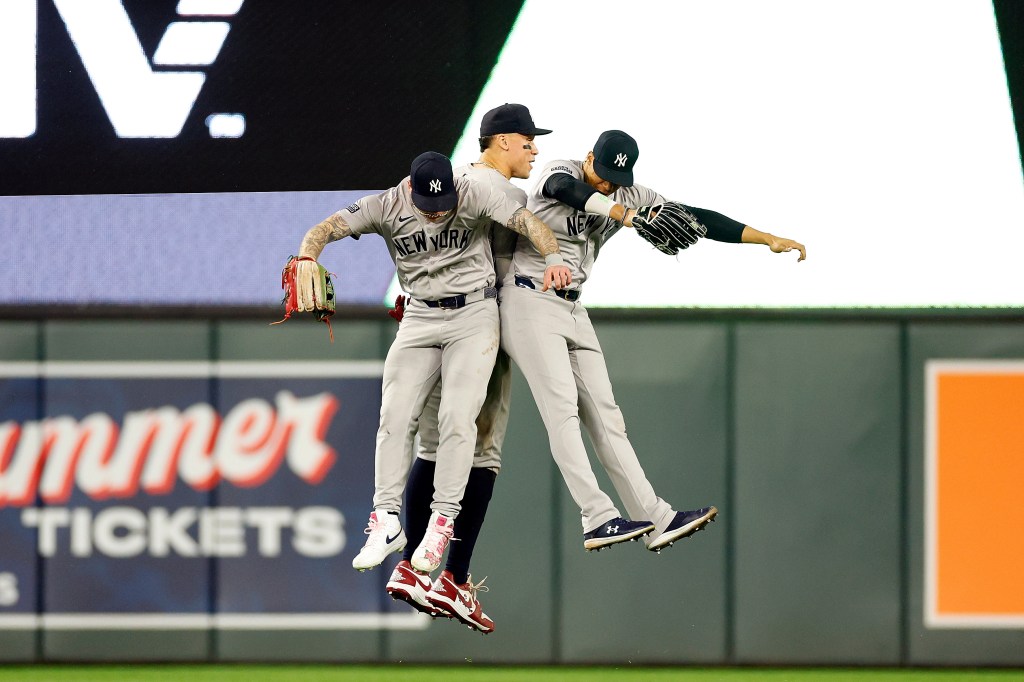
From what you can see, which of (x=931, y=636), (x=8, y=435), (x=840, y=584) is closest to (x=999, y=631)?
(x=931, y=636)

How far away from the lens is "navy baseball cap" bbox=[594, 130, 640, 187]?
559cm

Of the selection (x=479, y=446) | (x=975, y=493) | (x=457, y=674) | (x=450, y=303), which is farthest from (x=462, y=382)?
(x=975, y=493)

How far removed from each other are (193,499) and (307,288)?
14.8 ft

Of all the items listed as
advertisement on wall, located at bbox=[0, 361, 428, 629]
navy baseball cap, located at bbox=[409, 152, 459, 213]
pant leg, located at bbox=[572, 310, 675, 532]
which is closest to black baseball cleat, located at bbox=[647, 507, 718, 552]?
pant leg, located at bbox=[572, 310, 675, 532]

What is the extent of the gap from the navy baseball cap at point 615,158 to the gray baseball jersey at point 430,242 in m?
0.49

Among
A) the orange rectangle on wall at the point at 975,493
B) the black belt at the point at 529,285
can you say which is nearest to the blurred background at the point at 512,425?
the orange rectangle on wall at the point at 975,493

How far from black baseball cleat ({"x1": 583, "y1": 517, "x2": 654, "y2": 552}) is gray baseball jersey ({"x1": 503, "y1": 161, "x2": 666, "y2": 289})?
971mm

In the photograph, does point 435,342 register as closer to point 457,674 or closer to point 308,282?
point 308,282

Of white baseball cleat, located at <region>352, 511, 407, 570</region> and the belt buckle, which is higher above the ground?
the belt buckle

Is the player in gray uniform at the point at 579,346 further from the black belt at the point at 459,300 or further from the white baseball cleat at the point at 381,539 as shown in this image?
the white baseball cleat at the point at 381,539

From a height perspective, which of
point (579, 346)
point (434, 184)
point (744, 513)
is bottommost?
point (744, 513)

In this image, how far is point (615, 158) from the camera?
5598 mm

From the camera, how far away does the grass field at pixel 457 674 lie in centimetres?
916

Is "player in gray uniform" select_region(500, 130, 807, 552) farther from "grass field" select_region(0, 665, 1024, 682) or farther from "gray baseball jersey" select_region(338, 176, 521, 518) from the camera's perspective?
"grass field" select_region(0, 665, 1024, 682)
